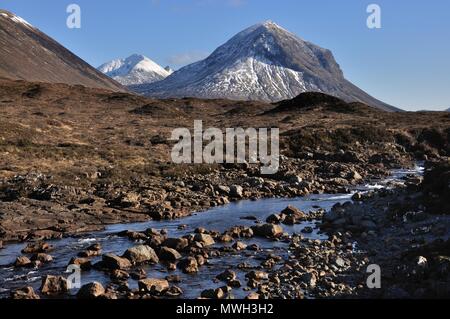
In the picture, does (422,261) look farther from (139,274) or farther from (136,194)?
(136,194)

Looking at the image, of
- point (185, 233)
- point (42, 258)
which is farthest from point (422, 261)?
point (42, 258)

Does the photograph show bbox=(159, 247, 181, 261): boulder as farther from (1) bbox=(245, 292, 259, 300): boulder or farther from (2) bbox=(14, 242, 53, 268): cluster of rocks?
(1) bbox=(245, 292, 259, 300): boulder

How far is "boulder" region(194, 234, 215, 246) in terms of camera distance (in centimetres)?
2499

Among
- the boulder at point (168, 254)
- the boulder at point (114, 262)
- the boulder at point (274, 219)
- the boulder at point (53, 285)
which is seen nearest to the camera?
the boulder at point (53, 285)

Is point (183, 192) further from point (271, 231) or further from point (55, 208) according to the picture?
point (271, 231)

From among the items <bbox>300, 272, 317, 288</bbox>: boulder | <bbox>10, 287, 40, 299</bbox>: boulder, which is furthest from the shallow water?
<bbox>300, 272, 317, 288</bbox>: boulder

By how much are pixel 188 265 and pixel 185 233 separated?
6.68 m

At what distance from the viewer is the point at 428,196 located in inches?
1166

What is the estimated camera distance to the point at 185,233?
27609mm

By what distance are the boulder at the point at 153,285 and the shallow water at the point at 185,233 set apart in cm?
63

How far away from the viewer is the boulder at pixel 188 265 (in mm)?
20812

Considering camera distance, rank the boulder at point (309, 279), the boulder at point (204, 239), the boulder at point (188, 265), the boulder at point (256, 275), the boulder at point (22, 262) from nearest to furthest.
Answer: the boulder at point (309, 279), the boulder at point (256, 275), the boulder at point (188, 265), the boulder at point (22, 262), the boulder at point (204, 239)

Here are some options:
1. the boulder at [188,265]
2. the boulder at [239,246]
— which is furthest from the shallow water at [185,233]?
the boulder at [239,246]

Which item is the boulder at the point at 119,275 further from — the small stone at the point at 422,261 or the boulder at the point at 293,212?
the boulder at the point at 293,212
